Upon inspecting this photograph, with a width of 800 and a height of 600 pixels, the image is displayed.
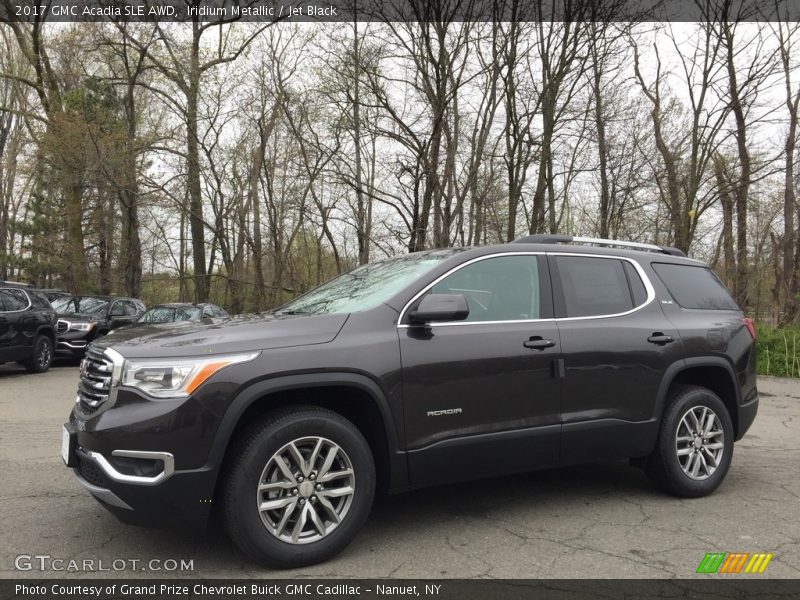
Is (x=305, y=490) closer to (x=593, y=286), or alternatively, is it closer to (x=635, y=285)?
(x=593, y=286)

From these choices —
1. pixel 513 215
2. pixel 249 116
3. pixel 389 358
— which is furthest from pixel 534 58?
pixel 389 358

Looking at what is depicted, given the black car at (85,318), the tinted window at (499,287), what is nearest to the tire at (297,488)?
the tinted window at (499,287)

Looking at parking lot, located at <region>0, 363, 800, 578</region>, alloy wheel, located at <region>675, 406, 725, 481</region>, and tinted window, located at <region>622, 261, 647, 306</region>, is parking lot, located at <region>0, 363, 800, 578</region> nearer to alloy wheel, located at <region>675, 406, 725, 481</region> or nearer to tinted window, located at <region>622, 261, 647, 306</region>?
alloy wheel, located at <region>675, 406, 725, 481</region>

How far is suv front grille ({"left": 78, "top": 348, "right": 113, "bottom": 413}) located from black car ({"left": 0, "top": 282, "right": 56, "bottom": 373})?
898 cm

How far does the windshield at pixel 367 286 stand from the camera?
3.94 m

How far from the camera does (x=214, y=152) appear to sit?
21703mm

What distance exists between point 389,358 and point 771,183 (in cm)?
2228

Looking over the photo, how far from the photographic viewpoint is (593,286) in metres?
4.54

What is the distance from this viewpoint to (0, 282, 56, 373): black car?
11.2 metres

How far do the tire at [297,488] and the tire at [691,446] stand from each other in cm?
228

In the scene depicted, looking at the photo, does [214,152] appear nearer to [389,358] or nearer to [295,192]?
[295,192]

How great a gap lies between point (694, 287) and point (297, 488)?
3.55m

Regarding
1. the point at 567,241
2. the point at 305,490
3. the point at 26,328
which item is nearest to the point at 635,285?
the point at 567,241

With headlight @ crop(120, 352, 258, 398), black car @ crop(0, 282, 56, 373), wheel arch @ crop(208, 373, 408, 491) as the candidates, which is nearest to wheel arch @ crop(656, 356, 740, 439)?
wheel arch @ crop(208, 373, 408, 491)
